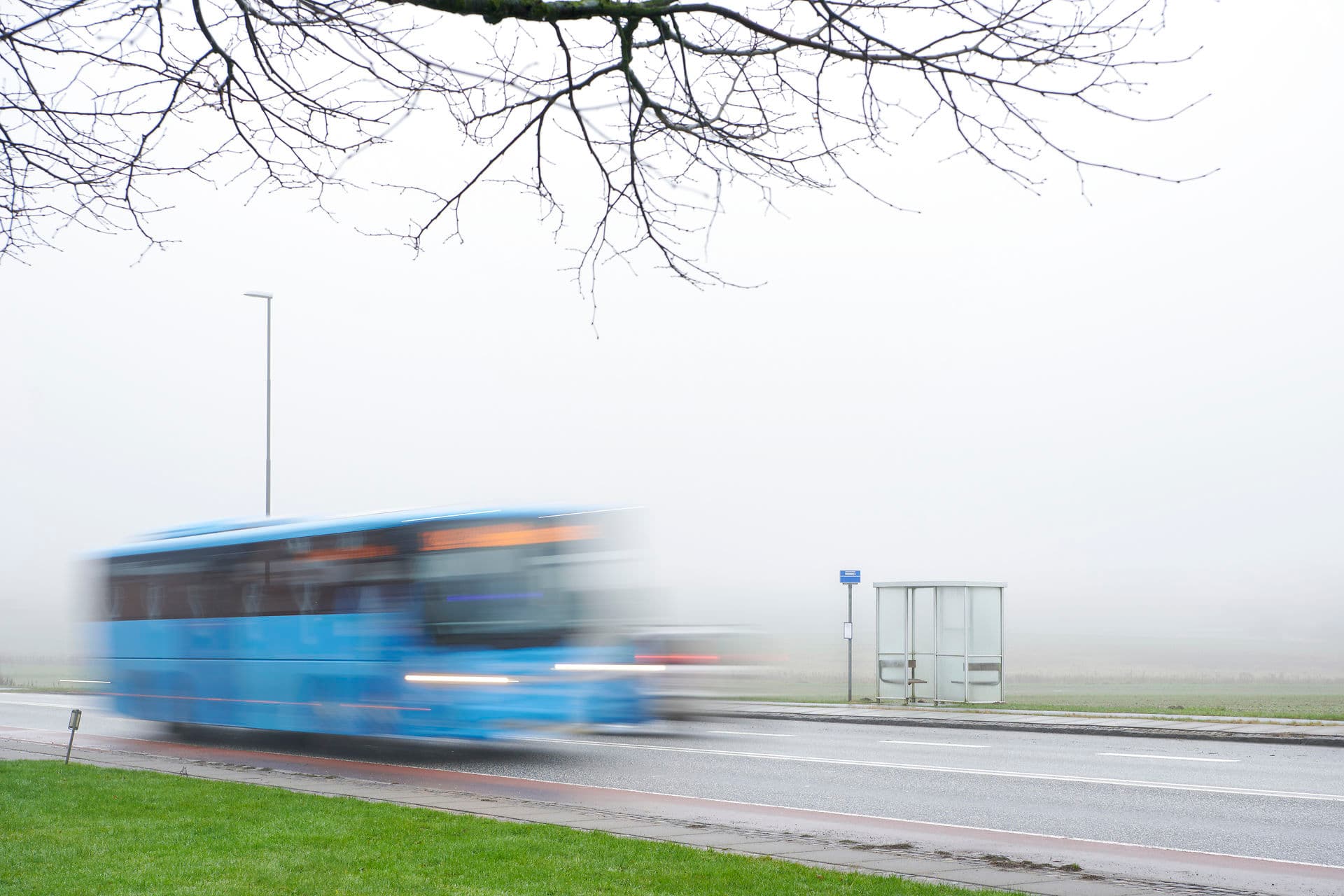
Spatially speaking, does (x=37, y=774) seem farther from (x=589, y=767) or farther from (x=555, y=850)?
(x=555, y=850)

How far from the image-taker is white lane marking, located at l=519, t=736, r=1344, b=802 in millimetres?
12516

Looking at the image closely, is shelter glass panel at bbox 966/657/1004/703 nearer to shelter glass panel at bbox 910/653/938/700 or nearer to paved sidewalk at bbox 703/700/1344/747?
shelter glass panel at bbox 910/653/938/700

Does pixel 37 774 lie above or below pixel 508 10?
below

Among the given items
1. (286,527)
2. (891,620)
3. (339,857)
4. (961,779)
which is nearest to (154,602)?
(286,527)

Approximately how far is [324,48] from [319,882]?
4431mm

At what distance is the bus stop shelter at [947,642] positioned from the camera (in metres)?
26.5

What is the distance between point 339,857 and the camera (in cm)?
835

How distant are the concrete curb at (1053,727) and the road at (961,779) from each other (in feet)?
0.94

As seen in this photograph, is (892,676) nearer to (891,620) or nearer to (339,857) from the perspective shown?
(891,620)

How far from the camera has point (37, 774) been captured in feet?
44.0

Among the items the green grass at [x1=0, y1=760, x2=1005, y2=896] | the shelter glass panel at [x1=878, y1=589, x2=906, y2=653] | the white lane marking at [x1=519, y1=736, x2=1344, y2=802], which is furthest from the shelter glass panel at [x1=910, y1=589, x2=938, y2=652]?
the green grass at [x1=0, y1=760, x2=1005, y2=896]

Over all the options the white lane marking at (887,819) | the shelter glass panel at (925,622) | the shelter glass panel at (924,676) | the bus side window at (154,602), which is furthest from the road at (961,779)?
the shelter glass panel at (925,622)

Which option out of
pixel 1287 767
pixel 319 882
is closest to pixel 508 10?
pixel 319 882

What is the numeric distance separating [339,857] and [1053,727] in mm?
14251
